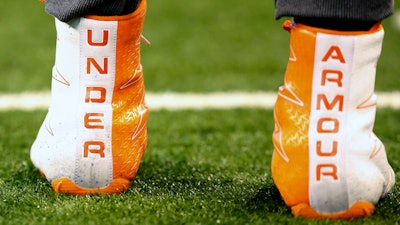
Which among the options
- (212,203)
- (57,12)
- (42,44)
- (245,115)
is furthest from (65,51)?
(42,44)

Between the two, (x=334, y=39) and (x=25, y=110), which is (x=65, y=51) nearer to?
(x=334, y=39)

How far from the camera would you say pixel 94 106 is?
1.76m

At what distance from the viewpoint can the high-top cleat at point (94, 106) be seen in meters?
1.73

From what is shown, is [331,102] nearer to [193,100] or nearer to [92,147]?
[92,147]

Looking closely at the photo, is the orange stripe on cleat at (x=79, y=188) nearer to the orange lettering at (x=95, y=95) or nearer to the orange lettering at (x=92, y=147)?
the orange lettering at (x=92, y=147)

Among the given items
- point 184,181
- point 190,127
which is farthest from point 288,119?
point 190,127

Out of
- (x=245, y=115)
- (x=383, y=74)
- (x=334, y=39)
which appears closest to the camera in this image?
(x=334, y=39)

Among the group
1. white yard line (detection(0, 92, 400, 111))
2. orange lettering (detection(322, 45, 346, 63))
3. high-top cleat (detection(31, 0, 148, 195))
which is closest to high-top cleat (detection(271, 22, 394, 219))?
orange lettering (detection(322, 45, 346, 63))

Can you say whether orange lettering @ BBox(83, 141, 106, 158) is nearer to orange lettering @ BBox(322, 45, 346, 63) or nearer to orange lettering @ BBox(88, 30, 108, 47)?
orange lettering @ BBox(88, 30, 108, 47)

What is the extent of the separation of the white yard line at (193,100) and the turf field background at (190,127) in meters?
0.07

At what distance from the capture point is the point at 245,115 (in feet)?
9.60

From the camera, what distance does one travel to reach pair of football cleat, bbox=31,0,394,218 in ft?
5.21

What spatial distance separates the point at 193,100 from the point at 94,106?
1372 mm

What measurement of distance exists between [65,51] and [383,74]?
2140mm
